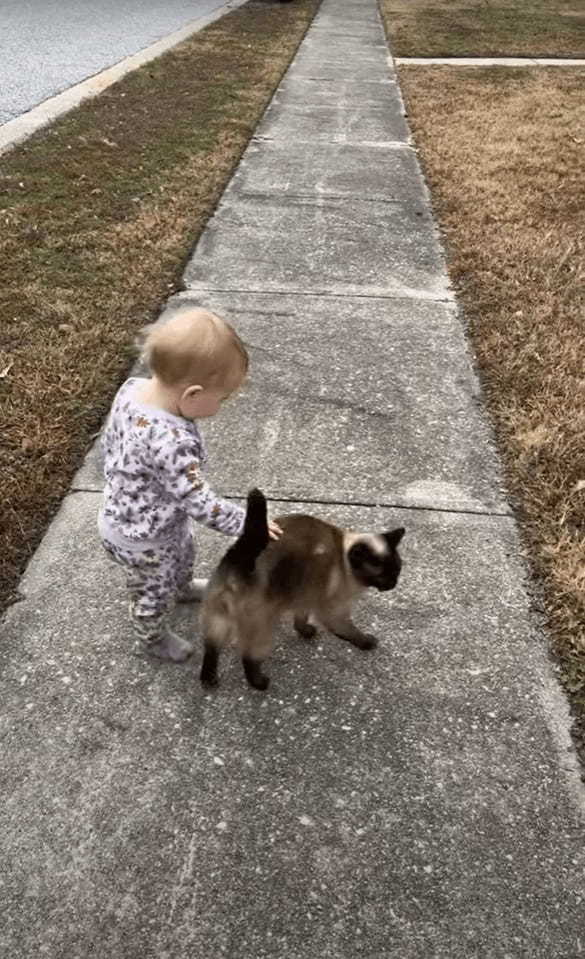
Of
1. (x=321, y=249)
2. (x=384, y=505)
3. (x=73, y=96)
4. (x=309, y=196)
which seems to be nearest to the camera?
(x=384, y=505)

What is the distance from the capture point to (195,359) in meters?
2.23

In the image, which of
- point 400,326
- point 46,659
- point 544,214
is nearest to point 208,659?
point 46,659

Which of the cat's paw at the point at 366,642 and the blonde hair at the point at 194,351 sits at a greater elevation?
the blonde hair at the point at 194,351

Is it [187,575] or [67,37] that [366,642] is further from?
[67,37]

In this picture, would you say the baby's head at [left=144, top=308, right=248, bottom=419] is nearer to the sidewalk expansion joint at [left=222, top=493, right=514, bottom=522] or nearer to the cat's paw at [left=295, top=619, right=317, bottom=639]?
the cat's paw at [left=295, top=619, right=317, bottom=639]

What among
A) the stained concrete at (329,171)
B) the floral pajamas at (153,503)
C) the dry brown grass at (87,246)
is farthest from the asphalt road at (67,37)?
the floral pajamas at (153,503)

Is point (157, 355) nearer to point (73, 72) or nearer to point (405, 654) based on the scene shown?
point (405, 654)

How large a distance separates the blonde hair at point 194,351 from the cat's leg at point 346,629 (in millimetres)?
810

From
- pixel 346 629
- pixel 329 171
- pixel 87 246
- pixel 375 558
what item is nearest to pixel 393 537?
pixel 375 558

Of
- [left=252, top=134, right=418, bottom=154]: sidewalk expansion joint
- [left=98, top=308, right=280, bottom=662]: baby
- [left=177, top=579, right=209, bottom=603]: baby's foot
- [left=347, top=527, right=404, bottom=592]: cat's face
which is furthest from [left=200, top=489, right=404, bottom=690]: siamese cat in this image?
[left=252, top=134, right=418, bottom=154]: sidewalk expansion joint

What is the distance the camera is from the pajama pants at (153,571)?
2.53 metres

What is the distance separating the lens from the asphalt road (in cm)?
1111

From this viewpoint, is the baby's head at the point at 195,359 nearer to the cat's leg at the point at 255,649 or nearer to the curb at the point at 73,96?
the cat's leg at the point at 255,649

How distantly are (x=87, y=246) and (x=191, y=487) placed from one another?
3990 mm
